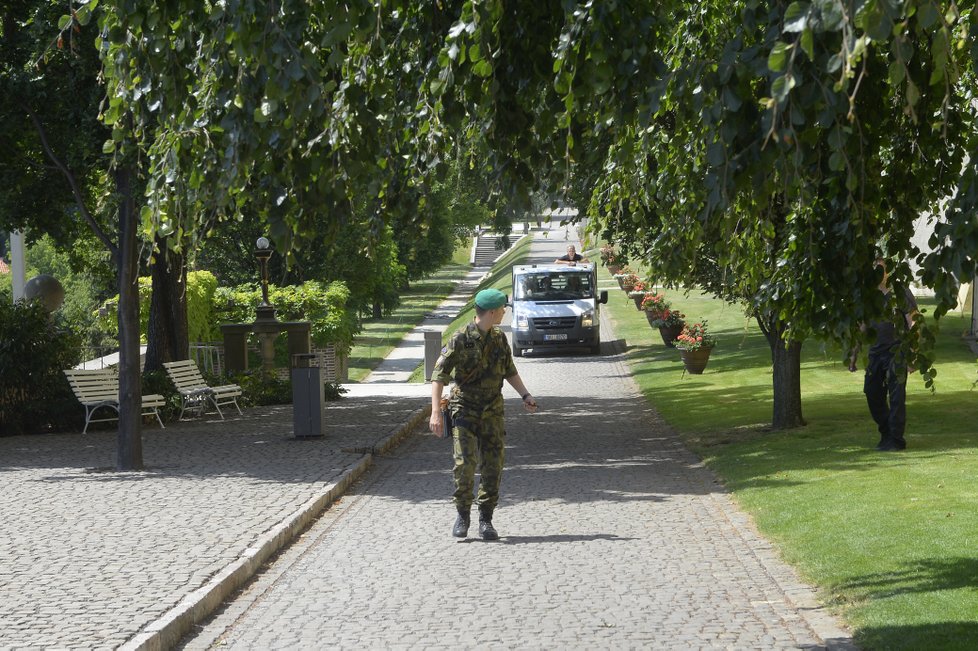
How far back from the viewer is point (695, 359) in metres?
28.3

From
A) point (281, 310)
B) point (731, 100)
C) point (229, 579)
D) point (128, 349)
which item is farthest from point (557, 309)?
point (731, 100)

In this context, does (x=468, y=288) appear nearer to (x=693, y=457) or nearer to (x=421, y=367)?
(x=421, y=367)

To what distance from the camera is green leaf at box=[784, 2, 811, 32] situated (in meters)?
3.56

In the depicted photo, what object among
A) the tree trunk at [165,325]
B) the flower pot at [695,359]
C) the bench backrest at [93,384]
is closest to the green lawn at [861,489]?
the flower pot at [695,359]

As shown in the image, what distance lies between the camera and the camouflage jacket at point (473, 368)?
32.2 feet

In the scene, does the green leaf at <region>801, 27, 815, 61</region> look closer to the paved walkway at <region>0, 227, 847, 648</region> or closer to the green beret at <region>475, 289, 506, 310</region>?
the paved walkway at <region>0, 227, 847, 648</region>

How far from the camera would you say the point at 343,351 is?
103ft

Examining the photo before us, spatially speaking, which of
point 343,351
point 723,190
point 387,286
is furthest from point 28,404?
point 387,286

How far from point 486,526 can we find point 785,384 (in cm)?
809

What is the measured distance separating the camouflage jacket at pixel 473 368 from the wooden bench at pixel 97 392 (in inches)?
393

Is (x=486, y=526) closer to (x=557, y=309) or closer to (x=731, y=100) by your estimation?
(x=731, y=100)

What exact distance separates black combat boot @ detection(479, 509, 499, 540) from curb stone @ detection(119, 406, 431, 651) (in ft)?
4.90

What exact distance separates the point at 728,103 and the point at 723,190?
0.28m

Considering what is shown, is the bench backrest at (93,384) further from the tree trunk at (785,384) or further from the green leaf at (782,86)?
the green leaf at (782,86)
